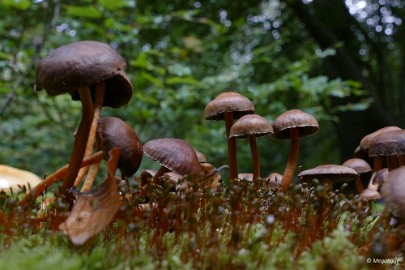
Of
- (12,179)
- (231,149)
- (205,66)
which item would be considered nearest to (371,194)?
(231,149)

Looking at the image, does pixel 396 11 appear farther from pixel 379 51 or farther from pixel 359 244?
pixel 359 244

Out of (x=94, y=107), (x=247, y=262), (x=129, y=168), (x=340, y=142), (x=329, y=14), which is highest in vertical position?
(x=329, y=14)

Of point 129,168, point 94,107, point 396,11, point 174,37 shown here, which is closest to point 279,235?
point 129,168

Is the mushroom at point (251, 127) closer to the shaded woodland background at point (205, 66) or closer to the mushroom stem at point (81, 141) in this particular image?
the mushroom stem at point (81, 141)

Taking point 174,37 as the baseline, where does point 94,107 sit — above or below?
below

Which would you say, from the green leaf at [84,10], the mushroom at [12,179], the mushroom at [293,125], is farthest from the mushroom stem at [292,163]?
the green leaf at [84,10]

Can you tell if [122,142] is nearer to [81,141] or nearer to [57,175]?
[81,141]
